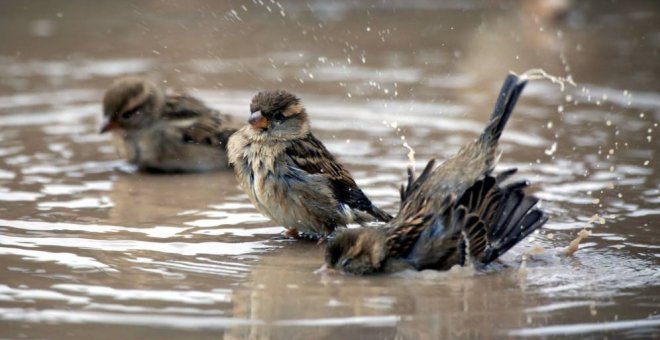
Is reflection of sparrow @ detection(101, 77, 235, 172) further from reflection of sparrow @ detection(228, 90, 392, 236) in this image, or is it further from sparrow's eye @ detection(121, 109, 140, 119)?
reflection of sparrow @ detection(228, 90, 392, 236)

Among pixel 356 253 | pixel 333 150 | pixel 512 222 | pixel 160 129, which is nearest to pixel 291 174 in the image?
pixel 356 253

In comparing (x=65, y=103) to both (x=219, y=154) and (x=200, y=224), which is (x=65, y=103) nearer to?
(x=219, y=154)

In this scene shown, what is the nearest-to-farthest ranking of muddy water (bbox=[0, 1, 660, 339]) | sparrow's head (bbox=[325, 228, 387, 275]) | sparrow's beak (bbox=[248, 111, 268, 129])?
muddy water (bbox=[0, 1, 660, 339]), sparrow's head (bbox=[325, 228, 387, 275]), sparrow's beak (bbox=[248, 111, 268, 129])

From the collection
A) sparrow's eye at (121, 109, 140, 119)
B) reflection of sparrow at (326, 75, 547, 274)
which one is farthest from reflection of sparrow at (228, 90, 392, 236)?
sparrow's eye at (121, 109, 140, 119)

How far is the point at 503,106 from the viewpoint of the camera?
570 centimetres

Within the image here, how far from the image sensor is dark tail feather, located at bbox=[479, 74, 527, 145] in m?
5.69

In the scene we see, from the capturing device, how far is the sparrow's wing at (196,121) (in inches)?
312

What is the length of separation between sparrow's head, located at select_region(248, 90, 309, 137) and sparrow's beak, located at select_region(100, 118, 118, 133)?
6.41ft

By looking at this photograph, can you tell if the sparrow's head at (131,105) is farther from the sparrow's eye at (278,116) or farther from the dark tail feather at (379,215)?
the dark tail feather at (379,215)

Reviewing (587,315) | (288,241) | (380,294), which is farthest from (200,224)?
(587,315)

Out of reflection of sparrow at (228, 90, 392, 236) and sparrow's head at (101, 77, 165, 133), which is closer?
reflection of sparrow at (228, 90, 392, 236)

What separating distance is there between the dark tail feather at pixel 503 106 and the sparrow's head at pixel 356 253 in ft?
2.93

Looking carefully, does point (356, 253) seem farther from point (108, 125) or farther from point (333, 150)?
point (108, 125)

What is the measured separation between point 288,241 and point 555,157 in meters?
2.41
